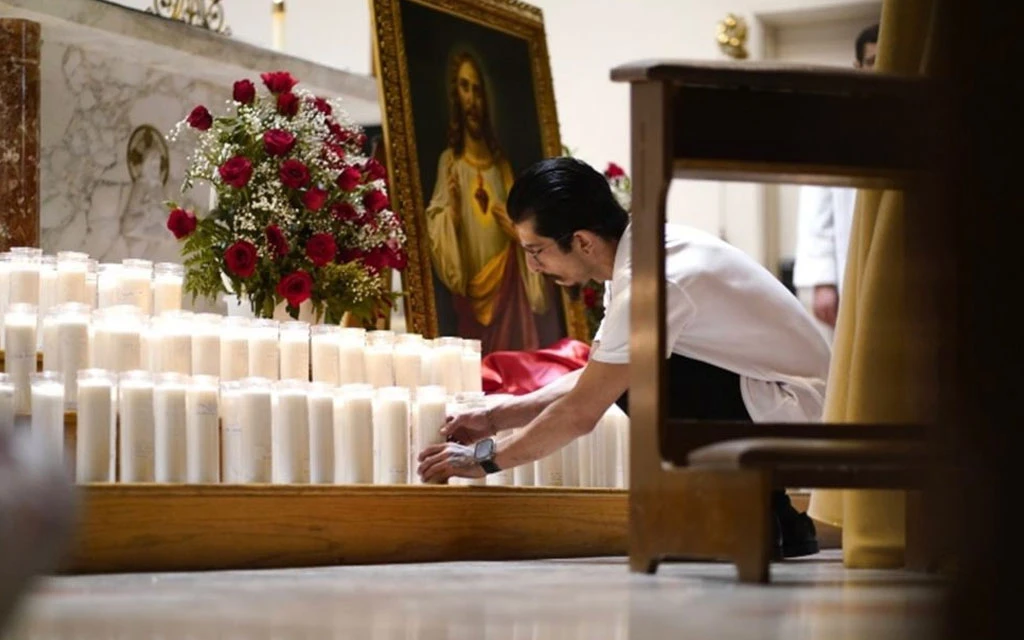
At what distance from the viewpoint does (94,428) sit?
3.63 m

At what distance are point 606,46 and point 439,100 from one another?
3.76m

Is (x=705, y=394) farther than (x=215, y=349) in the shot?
Yes

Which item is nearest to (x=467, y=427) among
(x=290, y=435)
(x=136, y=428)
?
(x=290, y=435)

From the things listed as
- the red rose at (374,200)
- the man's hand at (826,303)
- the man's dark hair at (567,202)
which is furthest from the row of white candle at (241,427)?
the man's hand at (826,303)

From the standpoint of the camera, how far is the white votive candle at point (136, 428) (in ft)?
11.9

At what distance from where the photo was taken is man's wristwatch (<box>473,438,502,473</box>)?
4.21 meters

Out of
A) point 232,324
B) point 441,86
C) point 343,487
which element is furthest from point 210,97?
point 343,487

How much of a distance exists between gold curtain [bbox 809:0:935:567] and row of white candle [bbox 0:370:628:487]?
1273 mm

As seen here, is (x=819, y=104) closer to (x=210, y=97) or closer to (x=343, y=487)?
(x=343, y=487)

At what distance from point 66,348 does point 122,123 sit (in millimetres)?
1919

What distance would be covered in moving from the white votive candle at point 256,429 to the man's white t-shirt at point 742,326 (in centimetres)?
80

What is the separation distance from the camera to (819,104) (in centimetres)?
295

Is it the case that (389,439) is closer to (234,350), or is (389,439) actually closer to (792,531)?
(234,350)

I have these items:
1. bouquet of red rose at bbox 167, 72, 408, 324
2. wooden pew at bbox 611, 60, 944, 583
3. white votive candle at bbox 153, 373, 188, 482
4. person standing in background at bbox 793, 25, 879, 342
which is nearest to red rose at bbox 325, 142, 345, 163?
bouquet of red rose at bbox 167, 72, 408, 324
